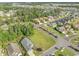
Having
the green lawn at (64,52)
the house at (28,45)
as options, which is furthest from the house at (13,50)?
the green lawn at (64,52)

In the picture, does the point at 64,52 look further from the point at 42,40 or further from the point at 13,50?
the point at 13,50

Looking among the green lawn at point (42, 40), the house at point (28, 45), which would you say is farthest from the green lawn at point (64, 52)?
the house at point (28, 45)

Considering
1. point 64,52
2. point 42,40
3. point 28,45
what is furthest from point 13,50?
point 64,52

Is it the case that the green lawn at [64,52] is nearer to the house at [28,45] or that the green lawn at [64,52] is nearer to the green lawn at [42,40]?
the green lawn at [42,40]

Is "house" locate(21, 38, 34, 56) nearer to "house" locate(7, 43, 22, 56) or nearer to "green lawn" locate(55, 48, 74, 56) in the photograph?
"house" locate(7, 43, 22, 56)

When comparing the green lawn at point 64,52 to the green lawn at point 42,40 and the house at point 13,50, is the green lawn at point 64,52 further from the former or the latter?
the house at point 13,50

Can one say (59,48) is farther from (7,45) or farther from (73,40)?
(7,45)

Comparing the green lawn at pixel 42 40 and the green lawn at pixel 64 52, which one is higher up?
the green lawn at pixel 42 40

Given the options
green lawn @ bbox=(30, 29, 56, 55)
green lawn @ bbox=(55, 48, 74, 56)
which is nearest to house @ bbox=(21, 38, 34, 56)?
green lawn @ bbox=(30, 29, 56, 55)
